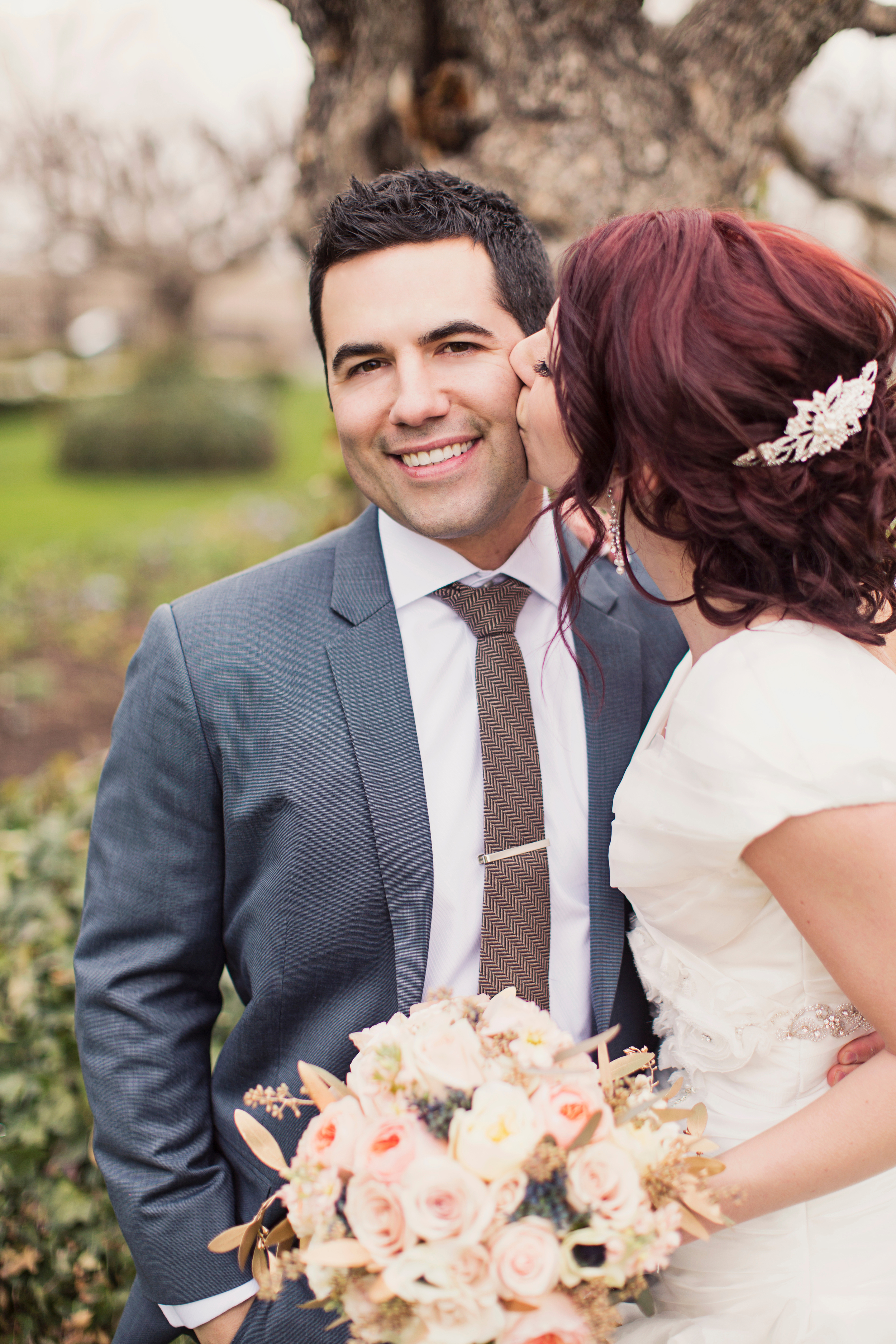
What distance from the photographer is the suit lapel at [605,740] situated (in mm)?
1979

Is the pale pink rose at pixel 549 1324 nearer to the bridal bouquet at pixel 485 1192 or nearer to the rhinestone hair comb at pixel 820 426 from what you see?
the bridal bouquet at pixel 485 1192

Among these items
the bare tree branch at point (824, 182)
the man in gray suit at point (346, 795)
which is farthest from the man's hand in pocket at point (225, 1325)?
the bare tree branch at point (824, 182)

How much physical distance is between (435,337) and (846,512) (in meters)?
0.90

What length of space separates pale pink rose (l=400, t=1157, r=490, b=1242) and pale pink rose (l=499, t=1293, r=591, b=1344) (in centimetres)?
15

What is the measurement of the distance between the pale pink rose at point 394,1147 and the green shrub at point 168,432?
14.1 meters

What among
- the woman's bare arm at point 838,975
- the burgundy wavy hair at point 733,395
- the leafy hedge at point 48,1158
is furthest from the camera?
the leafy hedge at point 48,1158

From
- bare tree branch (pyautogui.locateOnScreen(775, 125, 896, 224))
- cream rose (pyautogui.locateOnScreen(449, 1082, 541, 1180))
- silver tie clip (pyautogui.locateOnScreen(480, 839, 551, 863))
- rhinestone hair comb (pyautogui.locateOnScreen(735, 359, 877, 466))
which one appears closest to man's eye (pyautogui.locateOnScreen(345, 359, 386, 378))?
rhinestone hair comb (pyautogui.locateOnScreen(735, 359, 877, 466))

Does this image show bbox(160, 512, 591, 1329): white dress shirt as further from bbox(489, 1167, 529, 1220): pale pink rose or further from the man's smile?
bbox(489, 1167, 529, 1220): pale pink rose

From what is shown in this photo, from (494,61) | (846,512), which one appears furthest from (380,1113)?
(494,61)

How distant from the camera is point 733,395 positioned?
157 cm

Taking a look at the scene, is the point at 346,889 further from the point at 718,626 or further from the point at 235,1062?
the point at 718,626

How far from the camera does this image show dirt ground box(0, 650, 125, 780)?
5.77 m

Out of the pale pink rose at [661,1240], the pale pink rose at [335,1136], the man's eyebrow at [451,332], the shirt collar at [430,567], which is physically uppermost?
the man's eyebrow at [451,332]

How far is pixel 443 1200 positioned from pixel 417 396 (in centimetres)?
147
